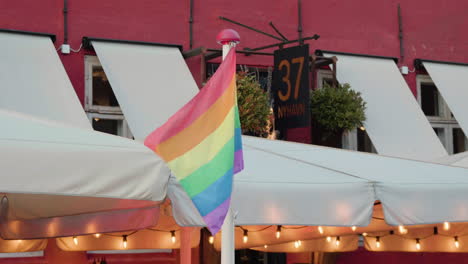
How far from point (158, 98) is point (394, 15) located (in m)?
4.01

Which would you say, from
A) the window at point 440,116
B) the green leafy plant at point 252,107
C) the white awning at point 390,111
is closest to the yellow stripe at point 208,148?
the green leafy plant at point 252,107

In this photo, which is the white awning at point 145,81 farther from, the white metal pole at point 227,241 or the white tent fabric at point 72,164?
the white metal pole at point 227,241

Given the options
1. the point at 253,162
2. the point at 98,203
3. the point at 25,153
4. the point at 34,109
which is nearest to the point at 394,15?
the point at 34,109

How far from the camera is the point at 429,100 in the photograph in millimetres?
12180

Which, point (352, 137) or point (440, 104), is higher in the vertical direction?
point (440, 104)

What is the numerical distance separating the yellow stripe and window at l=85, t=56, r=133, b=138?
595 cm

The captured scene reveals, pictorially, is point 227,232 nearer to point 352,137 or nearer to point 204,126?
A: point 204,126

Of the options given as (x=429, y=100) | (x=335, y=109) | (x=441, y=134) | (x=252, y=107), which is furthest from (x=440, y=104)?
(x=252, y=107)

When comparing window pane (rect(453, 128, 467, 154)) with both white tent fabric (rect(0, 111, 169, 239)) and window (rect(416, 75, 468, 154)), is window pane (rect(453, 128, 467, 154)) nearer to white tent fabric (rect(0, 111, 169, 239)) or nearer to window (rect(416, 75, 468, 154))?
window (rect(416, 75, 468, 154))

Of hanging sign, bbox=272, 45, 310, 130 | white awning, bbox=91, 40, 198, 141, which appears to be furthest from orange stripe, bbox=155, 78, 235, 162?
hanging sign, bbox=272, 45, 310, 130

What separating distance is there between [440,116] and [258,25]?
2853 millimetres

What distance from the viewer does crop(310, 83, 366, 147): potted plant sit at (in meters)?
10.4

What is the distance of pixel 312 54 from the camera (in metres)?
11.2

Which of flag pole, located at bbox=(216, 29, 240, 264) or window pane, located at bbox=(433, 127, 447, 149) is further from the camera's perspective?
window pane, located at bbox=(433, 127, 447, 149)
